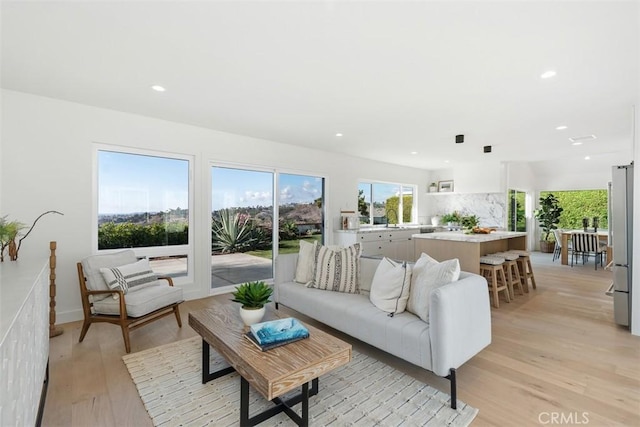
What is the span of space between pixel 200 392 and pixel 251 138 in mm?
3619

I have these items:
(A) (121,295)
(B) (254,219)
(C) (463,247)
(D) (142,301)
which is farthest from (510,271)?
(A) (121,295)

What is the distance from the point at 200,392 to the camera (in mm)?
2111

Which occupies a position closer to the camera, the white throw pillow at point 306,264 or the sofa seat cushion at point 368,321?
the sofa seat cushion at point 368,321

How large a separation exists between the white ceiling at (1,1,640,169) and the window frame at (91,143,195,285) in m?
0.49

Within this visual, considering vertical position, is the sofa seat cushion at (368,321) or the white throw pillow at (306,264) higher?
the white throw pillow at (306,264)

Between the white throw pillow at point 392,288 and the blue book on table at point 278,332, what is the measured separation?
0.80 metres

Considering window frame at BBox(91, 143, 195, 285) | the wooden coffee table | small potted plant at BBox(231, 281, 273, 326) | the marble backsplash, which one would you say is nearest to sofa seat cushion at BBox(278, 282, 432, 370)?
the wooden coffee table

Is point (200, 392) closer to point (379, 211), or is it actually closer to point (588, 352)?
point (588, 352)

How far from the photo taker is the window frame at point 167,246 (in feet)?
11.5

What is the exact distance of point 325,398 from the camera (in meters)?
2.04


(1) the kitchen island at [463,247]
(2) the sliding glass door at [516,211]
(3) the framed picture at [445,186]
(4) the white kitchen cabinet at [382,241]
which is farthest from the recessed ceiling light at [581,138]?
(4) the white kitchen cabinet at [382,241]

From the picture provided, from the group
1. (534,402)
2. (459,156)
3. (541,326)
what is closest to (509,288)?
(541,326)

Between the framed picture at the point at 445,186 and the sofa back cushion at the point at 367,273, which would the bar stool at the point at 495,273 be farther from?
the framed picture at the point at 445,186

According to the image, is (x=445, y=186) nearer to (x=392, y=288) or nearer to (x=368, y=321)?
(x=392, y=288)
